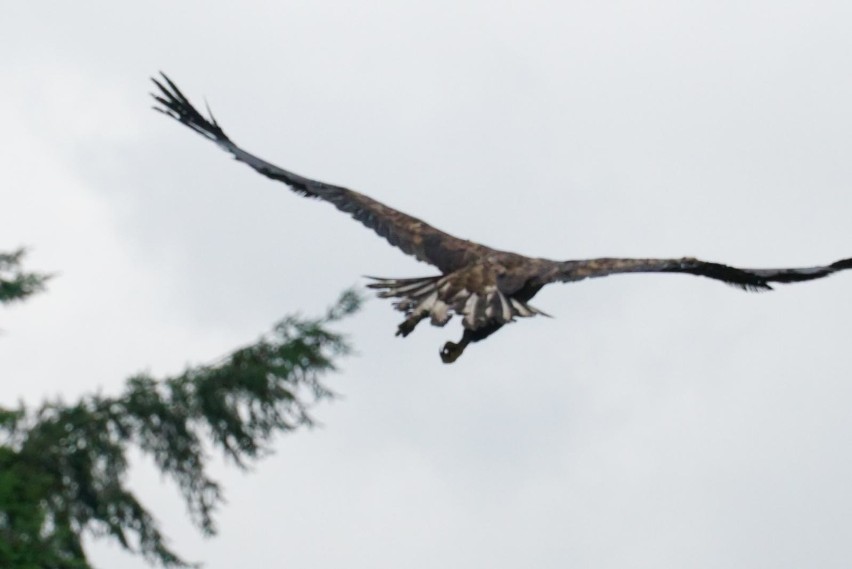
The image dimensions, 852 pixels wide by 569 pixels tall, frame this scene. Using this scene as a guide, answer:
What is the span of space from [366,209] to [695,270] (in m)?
3.31

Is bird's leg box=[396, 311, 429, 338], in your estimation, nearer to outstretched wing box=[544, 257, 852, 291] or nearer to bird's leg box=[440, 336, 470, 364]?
bird's leg box=[440, 336, 470, 364]

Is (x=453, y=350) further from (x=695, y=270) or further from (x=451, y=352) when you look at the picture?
(x=695, y=270)

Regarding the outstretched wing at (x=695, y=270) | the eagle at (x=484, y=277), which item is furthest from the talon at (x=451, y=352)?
the outstretched wing at (x=695, y=270)

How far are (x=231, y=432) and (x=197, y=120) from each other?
5649 mm

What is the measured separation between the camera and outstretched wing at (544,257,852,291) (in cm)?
1147

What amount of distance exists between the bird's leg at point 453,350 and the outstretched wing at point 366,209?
92 cm

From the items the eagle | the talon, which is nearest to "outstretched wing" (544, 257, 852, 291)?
the eagle

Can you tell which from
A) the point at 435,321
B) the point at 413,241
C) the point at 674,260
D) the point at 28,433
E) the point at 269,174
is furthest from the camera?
the point at 269,174

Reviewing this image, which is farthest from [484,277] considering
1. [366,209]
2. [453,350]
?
[366,209]

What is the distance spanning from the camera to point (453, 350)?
11.1m

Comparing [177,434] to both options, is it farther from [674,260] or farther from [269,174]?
[269,174]

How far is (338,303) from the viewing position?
10.1m

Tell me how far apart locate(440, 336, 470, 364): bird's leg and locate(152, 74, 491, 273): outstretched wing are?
3.02ft

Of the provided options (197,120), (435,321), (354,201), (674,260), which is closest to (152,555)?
(435,321)
